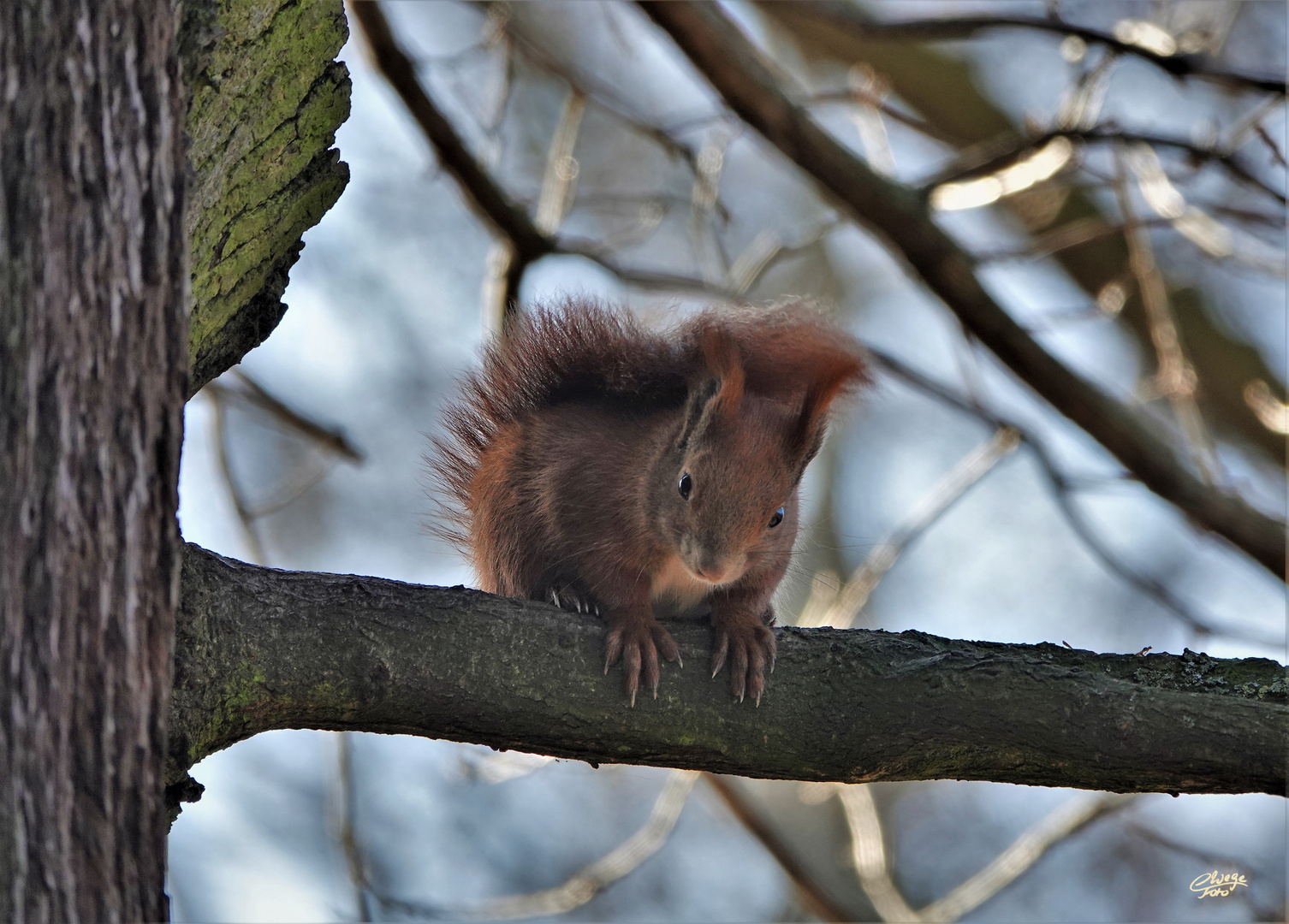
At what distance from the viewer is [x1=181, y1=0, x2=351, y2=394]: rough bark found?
65.6 inches

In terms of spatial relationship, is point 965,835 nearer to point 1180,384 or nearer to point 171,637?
point 1180,384

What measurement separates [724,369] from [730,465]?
18 centimetres

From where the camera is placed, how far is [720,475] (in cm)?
229

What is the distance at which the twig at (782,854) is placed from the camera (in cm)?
331

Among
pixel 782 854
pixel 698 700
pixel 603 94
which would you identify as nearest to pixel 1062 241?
pixel 603 94

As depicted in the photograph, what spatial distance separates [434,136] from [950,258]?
52.3 inches

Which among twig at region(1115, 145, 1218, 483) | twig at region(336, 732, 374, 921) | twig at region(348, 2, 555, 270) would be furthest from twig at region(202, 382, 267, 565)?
twig at region(1115, 145, 1218, 483)

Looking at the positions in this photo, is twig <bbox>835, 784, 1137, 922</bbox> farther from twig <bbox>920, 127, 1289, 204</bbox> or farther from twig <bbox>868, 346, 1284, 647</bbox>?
twig <bbox>920, 127, 1289, 204</bbox>

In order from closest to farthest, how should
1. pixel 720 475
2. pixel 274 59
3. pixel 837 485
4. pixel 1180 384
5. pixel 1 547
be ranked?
pixel 1 547
pixel 274 59
pixel 720 475
pixel 1180 384
pixel 837 485

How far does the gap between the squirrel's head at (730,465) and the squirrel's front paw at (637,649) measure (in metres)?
0.26

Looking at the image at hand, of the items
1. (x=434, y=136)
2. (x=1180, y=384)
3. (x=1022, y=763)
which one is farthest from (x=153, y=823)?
(x=1180, y=384)

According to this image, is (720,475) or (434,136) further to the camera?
(434,136)

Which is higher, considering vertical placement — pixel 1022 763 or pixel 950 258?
pixel 950 258

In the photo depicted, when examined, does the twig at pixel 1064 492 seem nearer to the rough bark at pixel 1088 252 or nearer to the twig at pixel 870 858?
the twig at pixel 870 858
